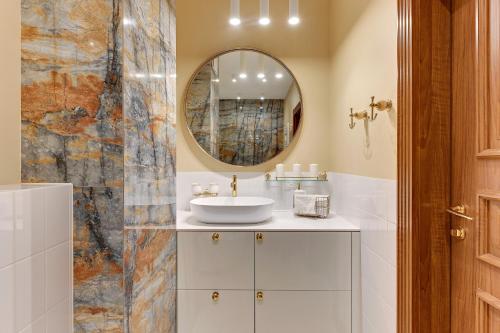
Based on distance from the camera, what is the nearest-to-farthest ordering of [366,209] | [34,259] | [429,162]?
[34,259] < [429,162] < [366,209]

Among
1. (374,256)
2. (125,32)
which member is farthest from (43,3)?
(374,256)

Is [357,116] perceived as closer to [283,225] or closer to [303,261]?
[283,225]

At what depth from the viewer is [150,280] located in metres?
1.43

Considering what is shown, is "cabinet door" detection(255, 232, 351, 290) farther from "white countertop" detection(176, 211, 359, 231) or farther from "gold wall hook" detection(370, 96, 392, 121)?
"gold wall hook" detection(370, 96, 392, 121)

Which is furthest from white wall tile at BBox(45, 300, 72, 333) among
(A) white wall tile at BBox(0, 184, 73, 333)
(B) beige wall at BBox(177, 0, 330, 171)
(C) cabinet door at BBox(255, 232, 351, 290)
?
(B) beige wall at BBox(177, 0, 330, 171)

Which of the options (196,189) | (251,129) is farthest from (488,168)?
(196,189)

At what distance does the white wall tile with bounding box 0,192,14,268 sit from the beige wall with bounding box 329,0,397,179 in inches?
54.2

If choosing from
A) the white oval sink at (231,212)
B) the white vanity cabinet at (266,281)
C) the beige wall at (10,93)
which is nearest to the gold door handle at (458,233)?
the white vanity cabinet at (266,281)

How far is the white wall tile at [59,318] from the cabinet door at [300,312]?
1.01 metres

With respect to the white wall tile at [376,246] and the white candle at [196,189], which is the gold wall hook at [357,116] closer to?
the white wall tile at [376,246]

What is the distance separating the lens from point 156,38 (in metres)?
1.54

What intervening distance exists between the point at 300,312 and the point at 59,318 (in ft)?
4.08

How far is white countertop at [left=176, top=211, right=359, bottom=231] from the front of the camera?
1809 millimetres

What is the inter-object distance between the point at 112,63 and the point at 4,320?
876mm
